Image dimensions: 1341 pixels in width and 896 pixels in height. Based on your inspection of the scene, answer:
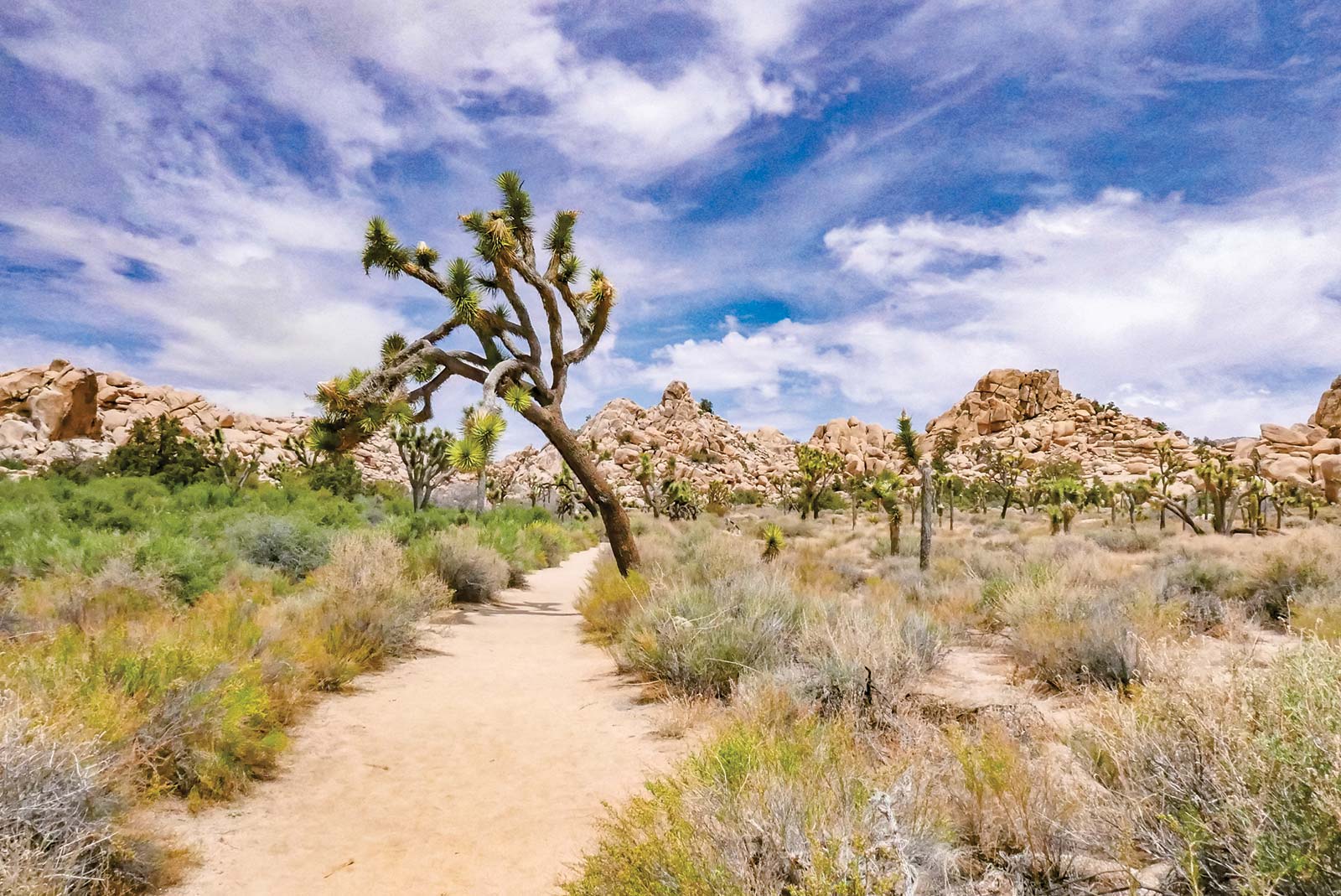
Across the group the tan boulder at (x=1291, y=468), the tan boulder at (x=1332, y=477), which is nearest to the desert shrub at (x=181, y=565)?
the tan boulder at (x=1332, y=477)

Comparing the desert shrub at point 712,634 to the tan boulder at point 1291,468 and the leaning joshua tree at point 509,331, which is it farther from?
the tan boulder at point 1291,468

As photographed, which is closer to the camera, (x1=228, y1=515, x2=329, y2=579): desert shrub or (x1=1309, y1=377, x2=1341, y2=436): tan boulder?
(x1=228, y1=515, x2=329, y2=579): desert shrub

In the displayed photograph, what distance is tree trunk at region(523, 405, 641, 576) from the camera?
45.1 ft

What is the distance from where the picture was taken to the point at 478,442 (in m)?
11.8

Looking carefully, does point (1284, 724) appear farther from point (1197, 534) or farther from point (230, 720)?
point (1197, 534)

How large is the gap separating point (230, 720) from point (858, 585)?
12078 millimetres

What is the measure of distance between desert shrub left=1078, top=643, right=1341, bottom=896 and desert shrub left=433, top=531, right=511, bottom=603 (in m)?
11.4

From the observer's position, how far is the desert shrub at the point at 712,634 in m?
6.96

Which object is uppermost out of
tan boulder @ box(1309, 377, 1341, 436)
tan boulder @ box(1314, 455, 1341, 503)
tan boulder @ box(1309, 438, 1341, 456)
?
tan boulder @ box(1309, 377, 1341, 436)

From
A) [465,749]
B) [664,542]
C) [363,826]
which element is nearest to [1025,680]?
[465,749]

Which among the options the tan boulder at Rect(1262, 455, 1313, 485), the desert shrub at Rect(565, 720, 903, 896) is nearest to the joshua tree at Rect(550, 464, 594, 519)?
the desert shrub at Rect(565, 720, 903, 896)

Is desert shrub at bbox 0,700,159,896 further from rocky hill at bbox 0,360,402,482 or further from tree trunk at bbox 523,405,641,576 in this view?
rocky hill at bbox 0,360,402,482

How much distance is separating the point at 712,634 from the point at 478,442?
20.4 feet

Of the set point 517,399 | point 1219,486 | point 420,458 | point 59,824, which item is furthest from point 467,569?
point 1219,486
